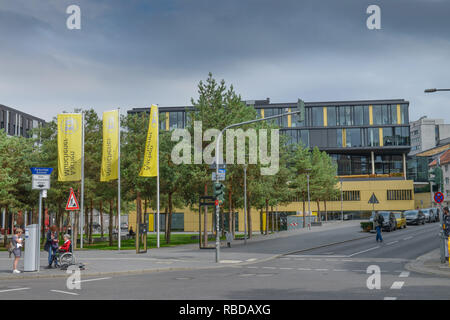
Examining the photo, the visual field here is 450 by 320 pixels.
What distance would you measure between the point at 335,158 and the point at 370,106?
12341 millimetres

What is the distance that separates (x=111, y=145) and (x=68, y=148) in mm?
2917

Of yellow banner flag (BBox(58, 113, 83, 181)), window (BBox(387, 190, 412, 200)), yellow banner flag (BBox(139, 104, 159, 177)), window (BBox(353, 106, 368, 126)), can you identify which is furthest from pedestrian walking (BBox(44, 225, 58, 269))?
window (BBox(353, 106, 368, 126))

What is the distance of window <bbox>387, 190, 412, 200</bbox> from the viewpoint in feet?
279

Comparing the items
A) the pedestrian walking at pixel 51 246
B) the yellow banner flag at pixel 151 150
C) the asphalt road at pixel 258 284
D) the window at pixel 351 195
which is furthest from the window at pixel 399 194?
the pedestrian walking at pixel 51 246

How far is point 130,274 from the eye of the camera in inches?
678

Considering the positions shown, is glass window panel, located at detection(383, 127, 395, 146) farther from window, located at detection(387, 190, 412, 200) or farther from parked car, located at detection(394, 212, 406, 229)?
parked car, located at detection(394, 212, 406, 229)

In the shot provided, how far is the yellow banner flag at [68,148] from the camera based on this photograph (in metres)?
31.0

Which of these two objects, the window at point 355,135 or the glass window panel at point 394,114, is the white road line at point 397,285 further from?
the glass window panel at point 394,114

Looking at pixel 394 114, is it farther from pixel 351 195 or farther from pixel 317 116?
pixel 351 195

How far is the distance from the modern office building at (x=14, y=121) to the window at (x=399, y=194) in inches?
2627

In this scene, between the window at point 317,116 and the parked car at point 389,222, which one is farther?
the window at point 317,116

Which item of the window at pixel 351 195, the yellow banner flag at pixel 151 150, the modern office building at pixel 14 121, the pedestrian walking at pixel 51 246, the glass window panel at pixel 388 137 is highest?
the modern office building at pixel 14 121

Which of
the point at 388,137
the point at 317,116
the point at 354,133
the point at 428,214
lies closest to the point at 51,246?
the point at 428,214
